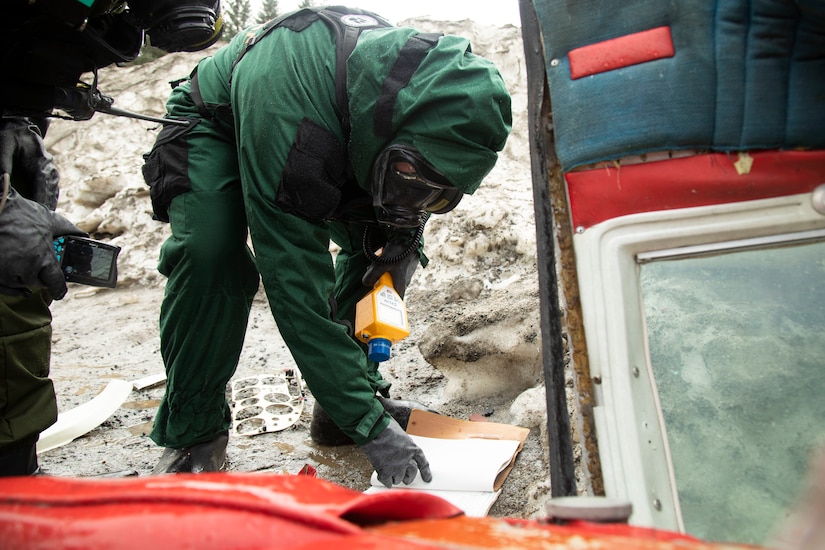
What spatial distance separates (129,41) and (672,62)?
1.56 m

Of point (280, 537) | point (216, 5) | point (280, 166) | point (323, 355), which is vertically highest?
point (216, 5)

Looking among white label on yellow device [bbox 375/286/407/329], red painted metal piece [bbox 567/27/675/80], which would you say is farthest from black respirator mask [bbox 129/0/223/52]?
red painted metal piece [bbox 567/27/675/80]

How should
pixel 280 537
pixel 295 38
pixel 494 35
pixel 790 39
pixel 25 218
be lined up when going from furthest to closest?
pixel 494 35, pixel 295 38, pixel 25 218, pixel 790 39, pixel 280 537

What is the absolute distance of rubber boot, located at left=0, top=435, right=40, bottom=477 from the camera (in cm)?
186

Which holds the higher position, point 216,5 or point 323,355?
point 216,5

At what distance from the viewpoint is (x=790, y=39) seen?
92cm

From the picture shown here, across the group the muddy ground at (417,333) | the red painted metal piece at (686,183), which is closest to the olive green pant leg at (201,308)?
the muddy ground at (417,333)

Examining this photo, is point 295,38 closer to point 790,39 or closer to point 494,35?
point 790,39

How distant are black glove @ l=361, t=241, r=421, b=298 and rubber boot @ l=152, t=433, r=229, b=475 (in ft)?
2.68

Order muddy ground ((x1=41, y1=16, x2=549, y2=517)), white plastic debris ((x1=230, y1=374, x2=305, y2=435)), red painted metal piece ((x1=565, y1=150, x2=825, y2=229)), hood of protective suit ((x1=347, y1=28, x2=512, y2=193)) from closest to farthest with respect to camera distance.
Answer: red painted metal piece ((x1=565, y1=150, x2=825, y2=229))
hood of protective suit ((x1=347, y1=28, x2=512, y2=193))
muddy ground ((x1=41, y1=16, x2=549, y2=517))
white plastic debris ((x1=230, y1=374, x2=305, y2=435))

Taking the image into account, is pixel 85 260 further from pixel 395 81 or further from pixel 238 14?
pixel 238 14

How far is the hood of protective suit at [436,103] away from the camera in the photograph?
1715mm

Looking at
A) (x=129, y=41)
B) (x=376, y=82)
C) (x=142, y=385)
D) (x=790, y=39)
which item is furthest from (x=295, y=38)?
(x=142, y=385)

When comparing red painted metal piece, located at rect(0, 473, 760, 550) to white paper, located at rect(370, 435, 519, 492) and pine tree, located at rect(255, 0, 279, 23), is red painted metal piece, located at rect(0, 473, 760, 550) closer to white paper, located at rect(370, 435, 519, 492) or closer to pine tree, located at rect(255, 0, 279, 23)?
white paper, located at rect(370, 435, 519, 492)
